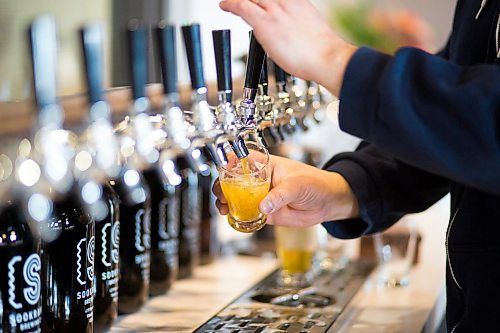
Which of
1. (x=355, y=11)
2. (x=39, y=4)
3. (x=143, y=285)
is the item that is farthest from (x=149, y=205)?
(x=355, y=11)

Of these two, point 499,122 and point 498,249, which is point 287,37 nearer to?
point 499,122

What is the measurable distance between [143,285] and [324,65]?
75 cm

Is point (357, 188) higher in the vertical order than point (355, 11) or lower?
lower

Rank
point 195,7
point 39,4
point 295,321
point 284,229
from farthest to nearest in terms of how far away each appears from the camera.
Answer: point 195,7, point 39,4, point 284,229, point 295,321

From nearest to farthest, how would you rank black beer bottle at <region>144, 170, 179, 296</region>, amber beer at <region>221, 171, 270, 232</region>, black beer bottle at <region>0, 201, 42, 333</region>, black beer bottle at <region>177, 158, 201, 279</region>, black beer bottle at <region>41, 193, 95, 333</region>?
black beer bottle at <region>0, 201, 42, 333</region>, black beer bottle at <region>41, 193, 95, 333</region>, amber beer at <region>221, 171, 270, 232</region>, black beer bottle at <region>144, 170, 179, 296</region>, black beer bottle at <region>177, 158, 201, 279</region>

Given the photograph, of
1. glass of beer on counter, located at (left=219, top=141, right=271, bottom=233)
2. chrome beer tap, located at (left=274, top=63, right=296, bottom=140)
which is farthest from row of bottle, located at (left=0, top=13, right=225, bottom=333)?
chrome beer tap, located at (left=274, top=63, right=296, bottom=140)

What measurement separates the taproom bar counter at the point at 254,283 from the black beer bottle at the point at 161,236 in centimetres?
3

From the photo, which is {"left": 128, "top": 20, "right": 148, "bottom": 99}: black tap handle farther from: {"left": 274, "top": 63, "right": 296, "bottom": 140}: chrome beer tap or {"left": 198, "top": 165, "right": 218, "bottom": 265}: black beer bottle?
{"left": 198, "top": 165, "right": 218, "bottom": 265}: black beer bottle

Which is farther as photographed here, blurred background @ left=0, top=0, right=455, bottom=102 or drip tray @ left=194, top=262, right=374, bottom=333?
blurred background @ left=0, top=0, right=455, bottom=102

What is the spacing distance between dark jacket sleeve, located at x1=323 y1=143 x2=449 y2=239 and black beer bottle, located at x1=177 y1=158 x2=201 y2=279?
386 mm

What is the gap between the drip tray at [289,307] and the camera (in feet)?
5.72

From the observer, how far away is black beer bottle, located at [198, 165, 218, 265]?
2352 mm

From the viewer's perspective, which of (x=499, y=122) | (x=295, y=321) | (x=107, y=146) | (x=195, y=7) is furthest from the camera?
(x=195, y=7)

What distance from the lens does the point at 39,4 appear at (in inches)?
97.9
